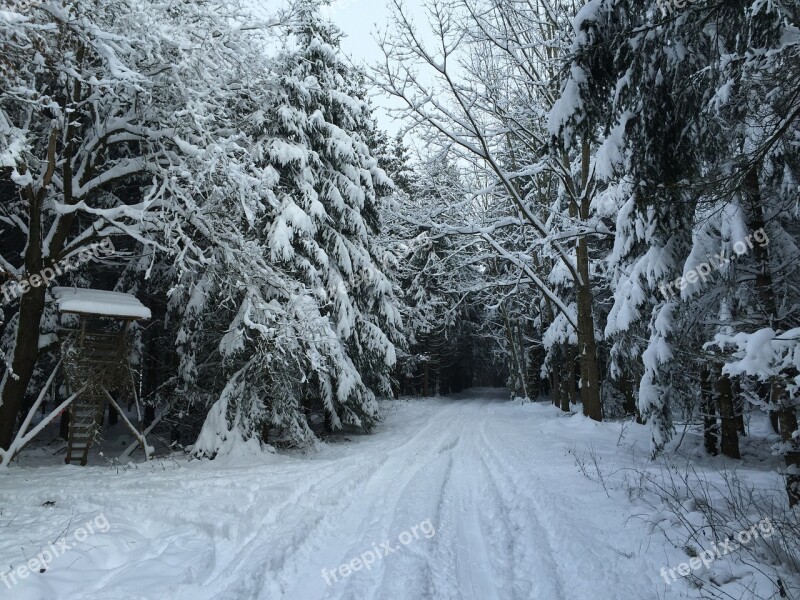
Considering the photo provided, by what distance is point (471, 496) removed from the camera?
20.2ft

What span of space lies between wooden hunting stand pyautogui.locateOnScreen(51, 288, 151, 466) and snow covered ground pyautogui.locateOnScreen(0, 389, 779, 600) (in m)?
1.18

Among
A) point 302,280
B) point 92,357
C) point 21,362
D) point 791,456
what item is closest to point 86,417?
point 92,357

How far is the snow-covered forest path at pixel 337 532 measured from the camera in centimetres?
361

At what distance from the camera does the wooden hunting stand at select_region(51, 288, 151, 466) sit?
8781mm

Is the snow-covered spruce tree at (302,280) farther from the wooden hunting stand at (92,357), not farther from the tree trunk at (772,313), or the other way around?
the tree trunk at (772,313)

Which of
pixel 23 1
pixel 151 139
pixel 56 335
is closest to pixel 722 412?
pixel 151 139

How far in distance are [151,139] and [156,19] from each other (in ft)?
6.90

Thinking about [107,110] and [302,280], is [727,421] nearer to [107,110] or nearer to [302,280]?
[302,280]

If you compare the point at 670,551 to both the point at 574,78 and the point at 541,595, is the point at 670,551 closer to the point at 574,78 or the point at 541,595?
the point at 541,595

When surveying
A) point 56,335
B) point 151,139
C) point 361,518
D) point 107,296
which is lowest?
point 361,518

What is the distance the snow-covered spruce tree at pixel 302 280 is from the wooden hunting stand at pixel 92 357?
60.1 inches

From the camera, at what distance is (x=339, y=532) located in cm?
491

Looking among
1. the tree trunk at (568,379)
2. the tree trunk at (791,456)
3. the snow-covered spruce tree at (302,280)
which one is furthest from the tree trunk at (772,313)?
the tree trunk at (568,379)

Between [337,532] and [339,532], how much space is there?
22 mm
